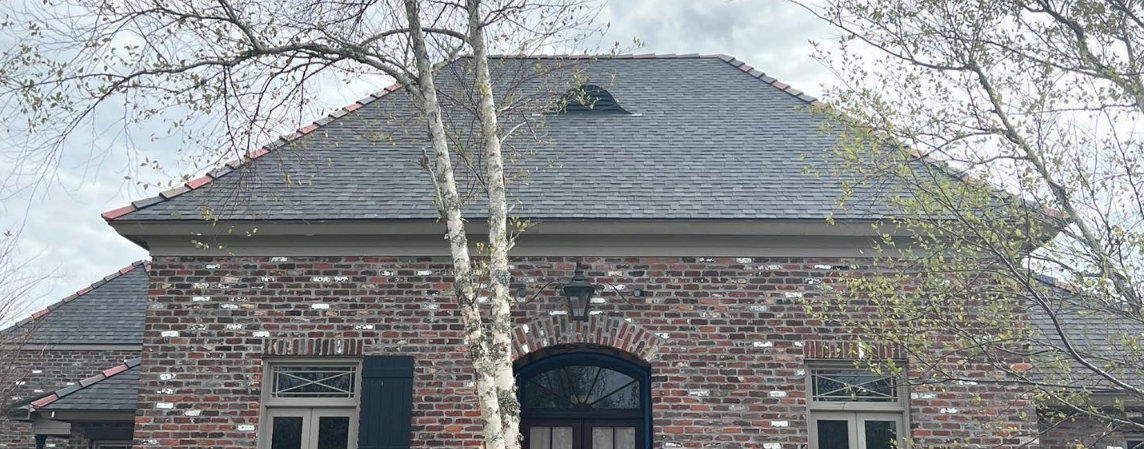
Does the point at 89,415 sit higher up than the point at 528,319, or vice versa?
the point at 528,319

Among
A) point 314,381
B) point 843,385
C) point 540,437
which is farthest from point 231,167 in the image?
point 843,385

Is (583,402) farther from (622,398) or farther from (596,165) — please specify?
(596,165)

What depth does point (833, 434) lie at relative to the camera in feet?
27.6

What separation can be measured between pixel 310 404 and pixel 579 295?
2.59 meters

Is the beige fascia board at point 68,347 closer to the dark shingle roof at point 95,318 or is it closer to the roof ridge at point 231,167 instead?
the dark shingle roof at point 95,318

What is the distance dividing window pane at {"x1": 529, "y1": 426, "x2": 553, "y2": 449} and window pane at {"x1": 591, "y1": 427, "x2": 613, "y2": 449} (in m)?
0.41

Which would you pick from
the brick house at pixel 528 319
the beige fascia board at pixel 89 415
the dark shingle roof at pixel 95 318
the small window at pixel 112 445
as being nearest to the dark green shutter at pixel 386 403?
the brick house at pixel 528 319

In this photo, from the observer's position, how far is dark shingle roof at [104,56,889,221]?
8.63m

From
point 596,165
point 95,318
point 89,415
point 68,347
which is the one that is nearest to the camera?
point 596,165

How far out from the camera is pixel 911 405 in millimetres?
8234

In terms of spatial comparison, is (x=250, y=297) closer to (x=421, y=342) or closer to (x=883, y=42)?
(x=421, y=342)

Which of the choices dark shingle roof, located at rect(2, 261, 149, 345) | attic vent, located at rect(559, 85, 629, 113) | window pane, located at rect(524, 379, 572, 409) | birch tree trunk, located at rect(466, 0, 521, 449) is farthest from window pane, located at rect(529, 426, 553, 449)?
dark shingle roof, located at rect(2, 261, 149, 345)

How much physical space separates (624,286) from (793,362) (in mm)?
1603

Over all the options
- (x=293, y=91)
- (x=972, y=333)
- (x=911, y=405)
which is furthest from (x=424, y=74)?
(x=911, y=405)
